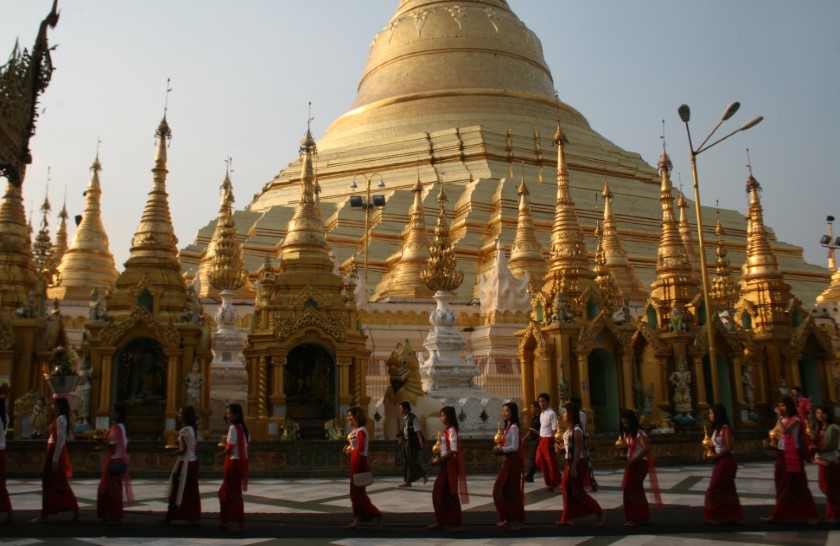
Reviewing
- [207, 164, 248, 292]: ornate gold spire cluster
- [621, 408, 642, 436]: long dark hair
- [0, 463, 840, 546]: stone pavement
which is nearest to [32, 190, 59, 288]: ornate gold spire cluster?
[207, 164, 248, 292]: ornate gold spire cluster

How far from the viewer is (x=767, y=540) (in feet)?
21.5

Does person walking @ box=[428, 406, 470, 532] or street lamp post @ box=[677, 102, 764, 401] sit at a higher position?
street lamp post @ box=[677, 102, 764, 401]

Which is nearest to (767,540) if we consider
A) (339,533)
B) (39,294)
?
(339,533)

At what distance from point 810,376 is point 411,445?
13471mm

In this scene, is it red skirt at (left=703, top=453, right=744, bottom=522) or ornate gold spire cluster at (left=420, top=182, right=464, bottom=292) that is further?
ornate gold spire cluster at (left=420, top=182, right=464, bottom=292)

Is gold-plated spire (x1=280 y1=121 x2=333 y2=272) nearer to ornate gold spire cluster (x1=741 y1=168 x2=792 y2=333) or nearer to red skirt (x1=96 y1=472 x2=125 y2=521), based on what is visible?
red skirt (x1=96 y1=472 x2=125 y2=521)

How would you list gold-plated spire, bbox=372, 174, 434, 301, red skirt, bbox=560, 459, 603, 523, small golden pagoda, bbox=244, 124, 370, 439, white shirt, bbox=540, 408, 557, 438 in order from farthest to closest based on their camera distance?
gold-plated spire, bbox=372, 174, 434, 301, small golden pagoda, bbox=244, 124, 370, 439, white shirt, bbox=540, 408, 557, 438, red skirt, bbox=560, 459, 603, 523

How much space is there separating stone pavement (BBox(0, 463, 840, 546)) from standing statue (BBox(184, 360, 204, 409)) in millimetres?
3711

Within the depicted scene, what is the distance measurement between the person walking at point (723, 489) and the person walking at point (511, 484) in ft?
5.68

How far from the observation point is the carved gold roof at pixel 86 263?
27.3 metres

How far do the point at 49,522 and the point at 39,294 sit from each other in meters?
10.8

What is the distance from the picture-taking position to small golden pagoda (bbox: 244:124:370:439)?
47.9 ft

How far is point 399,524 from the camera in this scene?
25.3 feet

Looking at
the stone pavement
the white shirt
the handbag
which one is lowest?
the stone pavement
